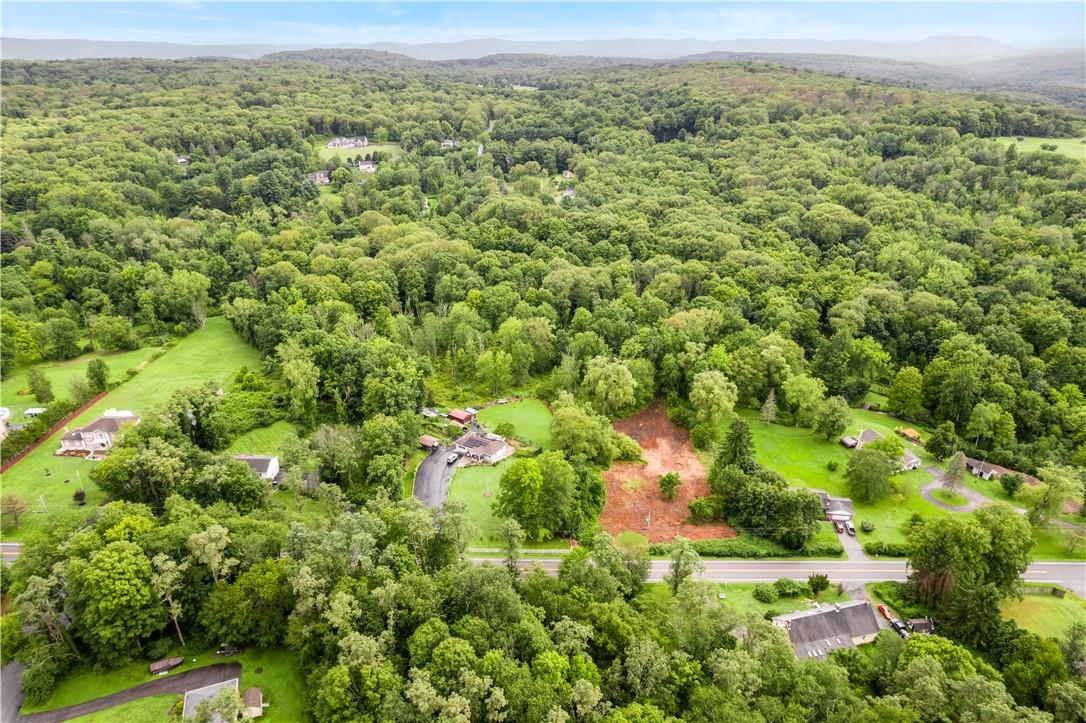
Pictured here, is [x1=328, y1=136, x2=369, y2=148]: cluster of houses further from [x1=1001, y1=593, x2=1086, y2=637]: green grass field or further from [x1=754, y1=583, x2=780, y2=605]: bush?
[x1=1001, y1=593, x2=1086, y2=637]: green grass field

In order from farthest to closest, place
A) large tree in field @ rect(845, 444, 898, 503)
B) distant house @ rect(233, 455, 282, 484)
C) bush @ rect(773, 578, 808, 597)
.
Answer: large tree in field @ rect(845, 444, 898, 503)
distant house @ rect(233, 455, 282, 484)
bush @ rect(773, 578, 808, 597)

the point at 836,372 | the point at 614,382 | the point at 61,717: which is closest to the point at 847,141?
the point at 836,372

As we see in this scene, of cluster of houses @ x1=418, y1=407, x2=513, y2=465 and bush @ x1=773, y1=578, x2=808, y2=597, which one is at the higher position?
cluster of houses @ x1=418, y1=407, x2=513, y2=465

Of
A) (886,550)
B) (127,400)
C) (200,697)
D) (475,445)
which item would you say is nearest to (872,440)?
(886,550)

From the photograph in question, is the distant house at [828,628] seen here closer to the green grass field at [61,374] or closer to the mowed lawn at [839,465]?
the mowed lawn at [839,465]

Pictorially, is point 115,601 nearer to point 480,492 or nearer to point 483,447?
point 480,492

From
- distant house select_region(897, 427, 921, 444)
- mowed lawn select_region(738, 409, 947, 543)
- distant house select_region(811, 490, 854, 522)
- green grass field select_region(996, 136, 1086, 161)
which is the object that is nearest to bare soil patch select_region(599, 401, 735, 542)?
mowed lawn select_region(738, 409, 947, 543)
